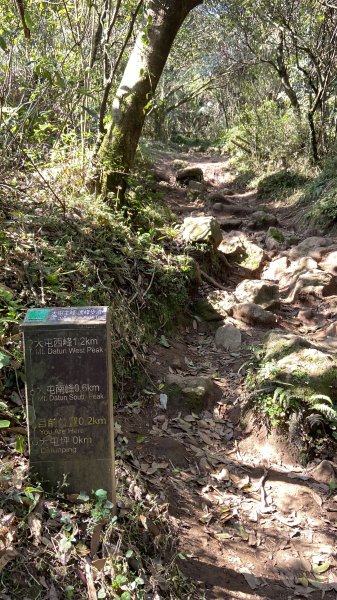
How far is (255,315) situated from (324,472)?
8.69ft

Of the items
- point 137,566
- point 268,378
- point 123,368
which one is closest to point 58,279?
point 123,368

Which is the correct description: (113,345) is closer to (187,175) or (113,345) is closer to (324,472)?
(324,472)

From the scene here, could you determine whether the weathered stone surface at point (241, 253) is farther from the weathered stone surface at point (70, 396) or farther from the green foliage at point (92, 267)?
the weathered stone surface at point (70, 396)

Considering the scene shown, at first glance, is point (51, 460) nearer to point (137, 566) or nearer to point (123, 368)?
point (137, 566)

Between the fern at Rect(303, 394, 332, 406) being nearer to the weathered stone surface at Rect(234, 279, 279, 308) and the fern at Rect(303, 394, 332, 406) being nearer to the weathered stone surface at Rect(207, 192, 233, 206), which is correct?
the weathered stone surface at Rect(234, 279, 279, 308)

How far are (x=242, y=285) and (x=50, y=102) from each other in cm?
349

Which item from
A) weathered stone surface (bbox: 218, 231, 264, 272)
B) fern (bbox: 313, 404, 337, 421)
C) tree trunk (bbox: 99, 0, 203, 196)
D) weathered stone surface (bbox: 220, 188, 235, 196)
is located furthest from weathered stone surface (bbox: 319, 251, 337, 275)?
→ weathered stone surface (bbox: 220, 188, 235, 196)

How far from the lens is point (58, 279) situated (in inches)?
173

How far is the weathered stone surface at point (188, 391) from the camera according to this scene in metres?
4.70

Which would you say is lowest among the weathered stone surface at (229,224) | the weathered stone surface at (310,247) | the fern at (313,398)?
the fern at (313,398)

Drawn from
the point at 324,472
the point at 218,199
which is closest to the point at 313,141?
the point at 218,199

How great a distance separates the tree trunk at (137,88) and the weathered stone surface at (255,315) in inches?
90.2

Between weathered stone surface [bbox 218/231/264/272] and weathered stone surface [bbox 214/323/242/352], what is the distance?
234 cm

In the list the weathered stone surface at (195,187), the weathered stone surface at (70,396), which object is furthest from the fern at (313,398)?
the weathered stone surface at (195,187)
